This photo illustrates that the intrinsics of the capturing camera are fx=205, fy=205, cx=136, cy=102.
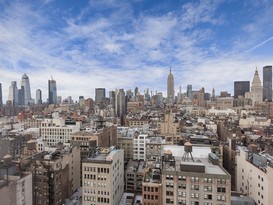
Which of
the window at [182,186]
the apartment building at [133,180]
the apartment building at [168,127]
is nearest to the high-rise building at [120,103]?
the apartment building at [168,127]

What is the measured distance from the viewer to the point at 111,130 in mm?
16312

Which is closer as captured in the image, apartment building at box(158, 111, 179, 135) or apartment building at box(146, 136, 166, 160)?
apartment building at box(146, 136, 166, 160)

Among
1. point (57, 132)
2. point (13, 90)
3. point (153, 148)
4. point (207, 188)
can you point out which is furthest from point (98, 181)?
point (57, 132)

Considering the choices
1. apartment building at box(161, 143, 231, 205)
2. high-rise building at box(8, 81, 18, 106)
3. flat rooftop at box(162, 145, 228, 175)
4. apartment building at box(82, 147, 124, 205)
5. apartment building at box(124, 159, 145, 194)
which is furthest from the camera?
apartment building at box(124, 159, 145, 194)

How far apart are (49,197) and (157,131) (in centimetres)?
1186

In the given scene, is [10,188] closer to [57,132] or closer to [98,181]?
[98,181]

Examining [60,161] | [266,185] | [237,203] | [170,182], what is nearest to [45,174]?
[60,161]

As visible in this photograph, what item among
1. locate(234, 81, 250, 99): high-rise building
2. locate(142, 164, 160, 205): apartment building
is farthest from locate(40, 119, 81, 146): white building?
locate(234, 81, 250, 99): high-rise building

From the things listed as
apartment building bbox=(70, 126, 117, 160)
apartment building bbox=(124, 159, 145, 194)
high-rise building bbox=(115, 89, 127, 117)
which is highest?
high-rise building bbox=(115, 89, 127, 117)

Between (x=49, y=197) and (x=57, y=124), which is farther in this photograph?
(x=57, y=124)

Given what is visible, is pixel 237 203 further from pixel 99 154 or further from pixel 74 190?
pixel 74 190

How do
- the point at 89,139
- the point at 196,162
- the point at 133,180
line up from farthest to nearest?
the point at 89,139 → the point at 133,180 → the point at 196,162

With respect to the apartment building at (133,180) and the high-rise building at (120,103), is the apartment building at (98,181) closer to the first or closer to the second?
the apartment building at (133,180)

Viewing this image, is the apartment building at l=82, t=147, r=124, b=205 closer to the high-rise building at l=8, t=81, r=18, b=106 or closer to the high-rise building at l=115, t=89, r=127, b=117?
the high-rise building at l=8, t=81, r=18, b=106
